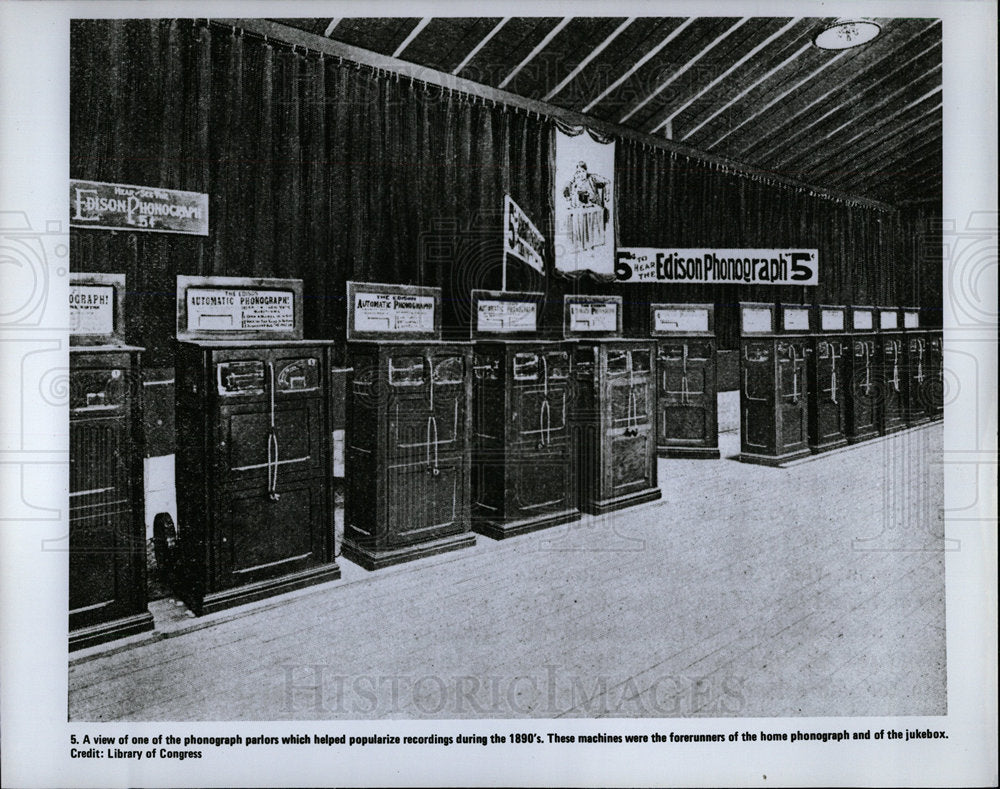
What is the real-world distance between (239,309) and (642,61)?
6.21ft

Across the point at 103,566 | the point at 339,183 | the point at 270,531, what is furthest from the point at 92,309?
the point at 339,183

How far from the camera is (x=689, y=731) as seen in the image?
210 centimetres

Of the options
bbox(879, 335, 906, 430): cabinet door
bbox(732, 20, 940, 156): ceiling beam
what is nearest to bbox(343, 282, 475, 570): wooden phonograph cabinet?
bbox(732, 20, 940, 156): ceiling beam

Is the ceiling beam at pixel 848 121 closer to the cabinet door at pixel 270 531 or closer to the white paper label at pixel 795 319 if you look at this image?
the white paper label at pixel 795 319

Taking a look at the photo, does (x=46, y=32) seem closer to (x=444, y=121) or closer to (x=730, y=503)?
→ (x=444, y=121)

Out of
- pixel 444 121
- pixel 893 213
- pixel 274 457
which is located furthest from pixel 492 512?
pixel 893 213

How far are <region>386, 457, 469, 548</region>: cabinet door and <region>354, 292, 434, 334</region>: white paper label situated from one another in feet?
2.35

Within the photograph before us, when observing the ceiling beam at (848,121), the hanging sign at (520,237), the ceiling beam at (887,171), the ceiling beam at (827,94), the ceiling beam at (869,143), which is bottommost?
the hanging sign at (520,237)

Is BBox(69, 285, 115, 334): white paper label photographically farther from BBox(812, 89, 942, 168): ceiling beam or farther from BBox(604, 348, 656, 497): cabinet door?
BBox(812, 89, 942, 168): ceiling beam

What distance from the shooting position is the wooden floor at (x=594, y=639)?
207 cm

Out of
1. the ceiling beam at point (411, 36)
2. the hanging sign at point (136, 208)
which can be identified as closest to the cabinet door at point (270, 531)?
the hanging sign at point (136, 208)

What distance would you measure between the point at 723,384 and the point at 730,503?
204 centimetres

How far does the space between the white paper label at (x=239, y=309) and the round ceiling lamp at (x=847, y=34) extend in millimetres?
2374

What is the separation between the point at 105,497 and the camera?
2111 mm
